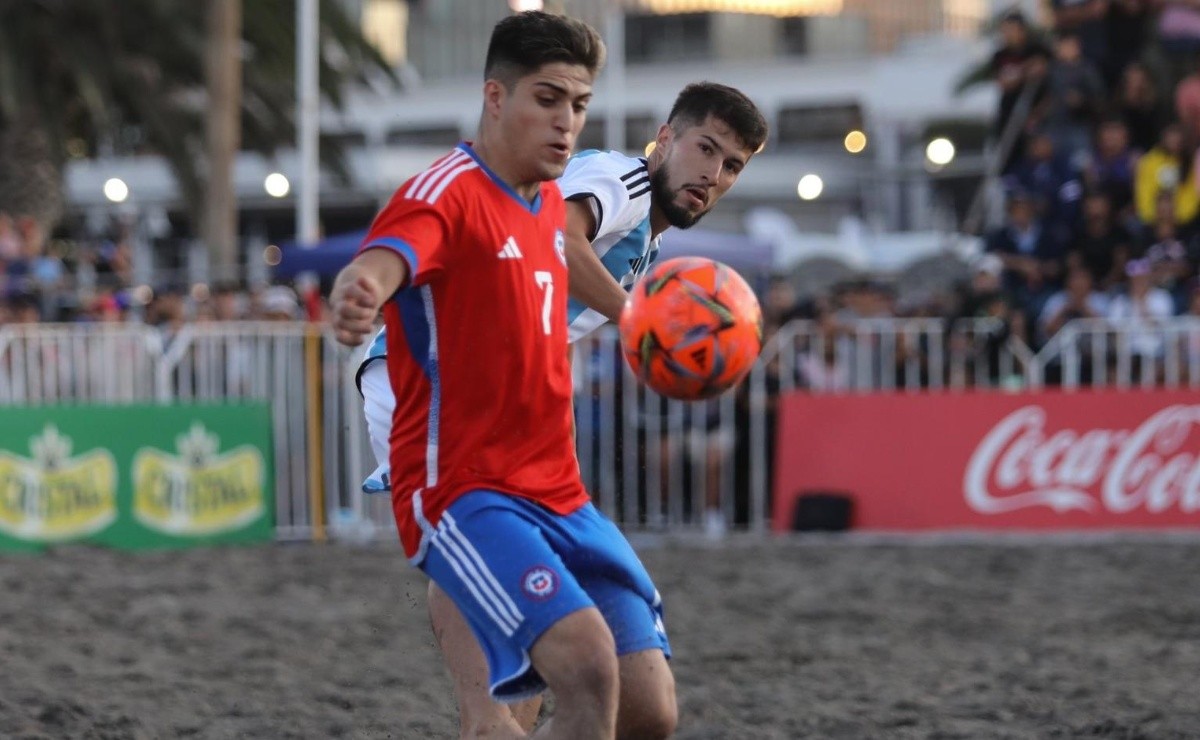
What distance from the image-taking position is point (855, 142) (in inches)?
1353

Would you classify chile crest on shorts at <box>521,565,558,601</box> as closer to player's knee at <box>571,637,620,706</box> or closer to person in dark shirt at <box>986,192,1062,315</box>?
player's knee at <box>571,637,620,706</box>

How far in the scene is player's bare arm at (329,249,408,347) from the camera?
3848mm

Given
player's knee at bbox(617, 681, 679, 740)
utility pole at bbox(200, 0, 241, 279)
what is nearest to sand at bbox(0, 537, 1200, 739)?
player's knee at bbox(617, 681, 679, 740)

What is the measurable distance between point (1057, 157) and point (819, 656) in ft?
27.2

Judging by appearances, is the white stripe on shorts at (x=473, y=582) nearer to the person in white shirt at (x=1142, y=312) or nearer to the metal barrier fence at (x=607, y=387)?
the metal barrier fence at (x=607, y=387)

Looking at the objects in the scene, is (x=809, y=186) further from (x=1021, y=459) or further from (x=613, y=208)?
(x=613, y=208)

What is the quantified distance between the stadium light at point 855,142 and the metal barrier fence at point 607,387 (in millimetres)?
20360

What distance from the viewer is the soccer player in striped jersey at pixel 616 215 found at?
4.95 meters

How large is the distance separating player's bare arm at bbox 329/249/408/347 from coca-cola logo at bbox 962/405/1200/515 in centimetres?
1006

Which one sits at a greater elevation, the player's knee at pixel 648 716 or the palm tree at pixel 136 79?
the palm tree at pixel 136 79

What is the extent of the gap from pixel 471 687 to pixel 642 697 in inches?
21.5

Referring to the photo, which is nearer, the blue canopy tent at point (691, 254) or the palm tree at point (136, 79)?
the blue canopy tent at point (691, 254)

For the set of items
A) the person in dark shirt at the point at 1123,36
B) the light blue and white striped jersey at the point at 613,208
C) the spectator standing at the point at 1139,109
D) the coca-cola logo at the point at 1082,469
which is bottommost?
the coca-cola logo at the point at 1082,469

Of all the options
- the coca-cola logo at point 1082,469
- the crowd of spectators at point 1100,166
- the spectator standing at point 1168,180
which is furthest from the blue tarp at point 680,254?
the coca-cola logo at point 1082,469
